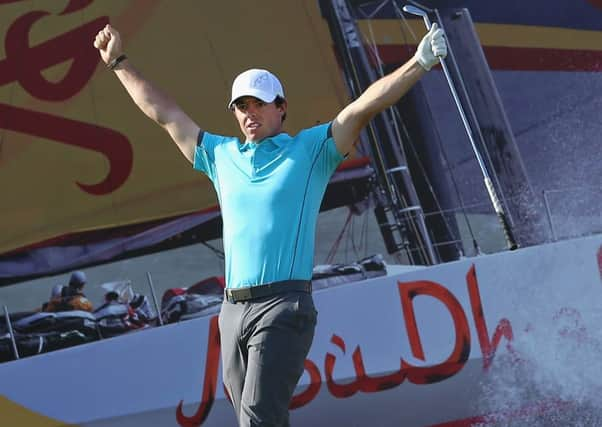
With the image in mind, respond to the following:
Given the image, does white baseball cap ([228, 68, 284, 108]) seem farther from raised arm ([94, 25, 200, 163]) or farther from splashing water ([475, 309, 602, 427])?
splashing water ([475, 309, 602, 427])

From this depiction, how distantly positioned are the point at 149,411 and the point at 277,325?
1.54 metres

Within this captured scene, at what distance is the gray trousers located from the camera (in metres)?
2.92

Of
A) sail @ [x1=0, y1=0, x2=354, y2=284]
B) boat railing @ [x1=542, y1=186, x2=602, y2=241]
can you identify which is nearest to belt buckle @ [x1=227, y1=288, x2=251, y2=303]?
sail @ [x1=0, y1=0, x2=354, y2=284]

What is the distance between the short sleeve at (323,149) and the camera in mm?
3080

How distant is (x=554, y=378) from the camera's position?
15.5 ft

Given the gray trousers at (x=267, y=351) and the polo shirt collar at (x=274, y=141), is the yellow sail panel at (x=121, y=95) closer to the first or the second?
the polo shirt collar at (x=274, y=141)

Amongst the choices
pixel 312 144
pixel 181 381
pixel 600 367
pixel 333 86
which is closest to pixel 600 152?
pixel 333 86

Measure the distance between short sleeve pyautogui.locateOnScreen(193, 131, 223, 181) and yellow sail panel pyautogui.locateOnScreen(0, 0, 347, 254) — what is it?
248cm

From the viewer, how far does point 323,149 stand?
3086 mm

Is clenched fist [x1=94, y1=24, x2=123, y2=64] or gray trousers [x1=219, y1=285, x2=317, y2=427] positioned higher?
clenched fist [x1=94, y1=24, x2=123, y2=64]

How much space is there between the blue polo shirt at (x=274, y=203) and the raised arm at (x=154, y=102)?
17cm

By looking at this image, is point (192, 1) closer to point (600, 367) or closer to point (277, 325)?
point (600, 367)

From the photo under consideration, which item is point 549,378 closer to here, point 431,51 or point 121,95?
point 431,51

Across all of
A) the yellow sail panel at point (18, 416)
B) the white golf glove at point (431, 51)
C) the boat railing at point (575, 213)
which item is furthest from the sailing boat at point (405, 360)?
the white golf glove at point (431, 51)
